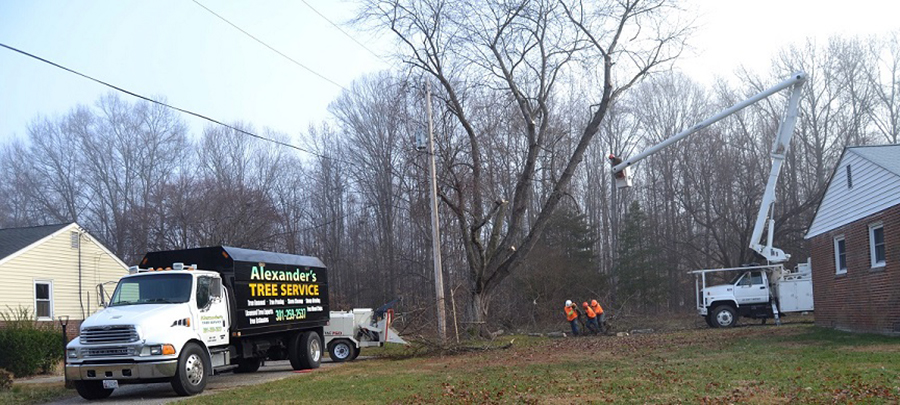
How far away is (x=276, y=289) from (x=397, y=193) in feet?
96.1

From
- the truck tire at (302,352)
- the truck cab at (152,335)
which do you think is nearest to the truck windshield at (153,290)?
the truck cab at (152,335)

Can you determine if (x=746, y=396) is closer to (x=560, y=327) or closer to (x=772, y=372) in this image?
(x=772, y=372)

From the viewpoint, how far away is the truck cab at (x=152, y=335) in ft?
45.9

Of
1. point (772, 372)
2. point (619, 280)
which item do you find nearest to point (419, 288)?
point (619, 280)

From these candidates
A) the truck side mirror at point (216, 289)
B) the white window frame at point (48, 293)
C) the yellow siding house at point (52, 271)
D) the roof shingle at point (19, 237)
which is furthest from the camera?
the white window frame at point (48, 293)

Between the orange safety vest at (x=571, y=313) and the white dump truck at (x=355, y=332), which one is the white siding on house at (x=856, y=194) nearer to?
the orange safety vest at (x=571, y=313)

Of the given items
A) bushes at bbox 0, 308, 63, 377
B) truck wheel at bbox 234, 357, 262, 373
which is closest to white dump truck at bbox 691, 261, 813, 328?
truck wheel at bbox 234, 357, 262, 373

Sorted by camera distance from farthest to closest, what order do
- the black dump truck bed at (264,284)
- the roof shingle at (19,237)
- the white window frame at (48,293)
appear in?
1. the white window frame at (48,293)
2. the roof shingle at (19,237)
3. the black dump truck bed at (264,284)

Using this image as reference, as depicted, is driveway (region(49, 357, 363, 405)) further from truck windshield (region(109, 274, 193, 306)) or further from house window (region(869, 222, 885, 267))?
house window (region(869, 222, 885, 267))

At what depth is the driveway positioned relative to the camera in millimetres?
14555

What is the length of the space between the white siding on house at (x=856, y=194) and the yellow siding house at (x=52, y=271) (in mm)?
21679

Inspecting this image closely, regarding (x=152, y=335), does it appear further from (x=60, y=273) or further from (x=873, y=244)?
(x=873, y=244)

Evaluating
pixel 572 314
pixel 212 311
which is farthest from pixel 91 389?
pixel 572 314

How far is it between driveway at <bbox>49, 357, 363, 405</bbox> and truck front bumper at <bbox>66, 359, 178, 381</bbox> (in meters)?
0.49
